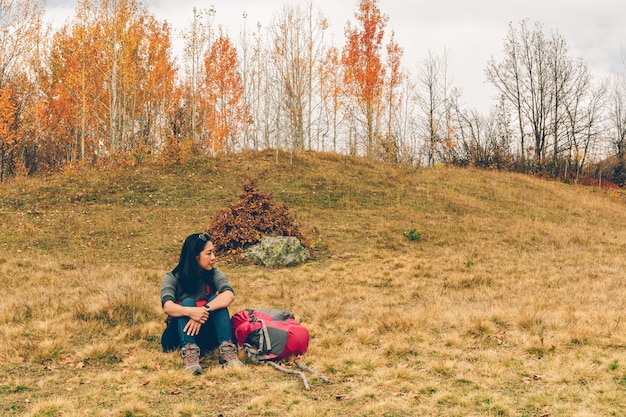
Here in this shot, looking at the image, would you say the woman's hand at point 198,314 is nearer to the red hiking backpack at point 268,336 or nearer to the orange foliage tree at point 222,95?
the red hiking backpack at point 268,336

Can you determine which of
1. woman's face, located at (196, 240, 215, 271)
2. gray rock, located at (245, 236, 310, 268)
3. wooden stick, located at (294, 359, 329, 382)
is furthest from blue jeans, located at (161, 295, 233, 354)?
gray rock, located at (245, 236, 310, 268)

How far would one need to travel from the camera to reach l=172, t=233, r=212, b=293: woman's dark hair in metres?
5.29

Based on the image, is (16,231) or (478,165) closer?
(16,231)

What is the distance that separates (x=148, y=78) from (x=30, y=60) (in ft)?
30.4

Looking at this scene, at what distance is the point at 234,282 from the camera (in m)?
10.6

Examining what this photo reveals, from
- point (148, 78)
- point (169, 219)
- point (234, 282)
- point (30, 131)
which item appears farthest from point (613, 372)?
point (30, 131)

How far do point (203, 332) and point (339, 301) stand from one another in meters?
3.83

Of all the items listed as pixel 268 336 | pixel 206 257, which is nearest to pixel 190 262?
pixel 206 257

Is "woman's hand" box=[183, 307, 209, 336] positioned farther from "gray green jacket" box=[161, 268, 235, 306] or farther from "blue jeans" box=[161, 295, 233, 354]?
"gray green jacket" box=[161, 268, 235, 306]

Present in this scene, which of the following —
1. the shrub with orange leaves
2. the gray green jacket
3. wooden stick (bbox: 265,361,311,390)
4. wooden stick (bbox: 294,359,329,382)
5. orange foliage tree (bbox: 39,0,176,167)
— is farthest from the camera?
orange foliage tree (bbox: 39,0,176,167)

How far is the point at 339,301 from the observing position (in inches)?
348

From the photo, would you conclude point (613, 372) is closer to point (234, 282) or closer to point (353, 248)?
point (234, 282)

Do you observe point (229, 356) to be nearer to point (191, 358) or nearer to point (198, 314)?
point (191, 358)

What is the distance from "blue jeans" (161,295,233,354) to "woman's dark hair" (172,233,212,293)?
268mm
